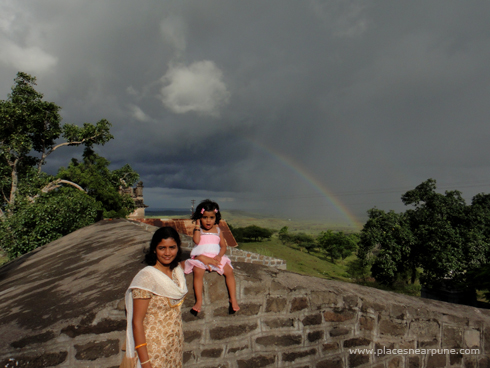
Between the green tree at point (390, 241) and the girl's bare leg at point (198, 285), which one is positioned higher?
the girl's bare leg at point (198, 285)

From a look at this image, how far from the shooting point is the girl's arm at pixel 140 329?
1811 mm

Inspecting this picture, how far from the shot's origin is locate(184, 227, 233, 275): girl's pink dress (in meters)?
2.39

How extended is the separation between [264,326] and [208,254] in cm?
93

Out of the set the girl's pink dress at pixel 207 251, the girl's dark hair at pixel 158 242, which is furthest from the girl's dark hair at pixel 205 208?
the girl's dark hair at pixel 158 242

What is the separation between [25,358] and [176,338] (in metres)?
1.10

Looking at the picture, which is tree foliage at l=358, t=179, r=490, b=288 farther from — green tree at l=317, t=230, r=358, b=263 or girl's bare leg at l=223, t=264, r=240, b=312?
green tree at l=317, t=230, r=358, b=263

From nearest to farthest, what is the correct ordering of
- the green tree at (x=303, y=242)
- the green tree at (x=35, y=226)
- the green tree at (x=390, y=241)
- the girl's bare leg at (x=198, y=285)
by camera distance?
1. the girl's bare leg at (x=198, y=285)
2. the green tree at (x=35, y=226)
3. the green tree at (x=390, y=241)
4. the green tree at (x=303, y=242)

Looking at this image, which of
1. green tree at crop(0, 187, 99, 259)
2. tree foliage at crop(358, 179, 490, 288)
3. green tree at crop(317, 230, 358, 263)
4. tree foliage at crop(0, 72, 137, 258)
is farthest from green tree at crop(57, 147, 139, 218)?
green tree at crop(317, 230, 358, 263)

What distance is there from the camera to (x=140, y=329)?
1.83 metres

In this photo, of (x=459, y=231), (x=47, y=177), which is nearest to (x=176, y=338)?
(x=459, y=231)

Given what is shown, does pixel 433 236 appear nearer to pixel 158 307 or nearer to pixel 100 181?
pixel 158 307

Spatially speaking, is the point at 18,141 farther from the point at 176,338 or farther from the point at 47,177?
the point at 176,338

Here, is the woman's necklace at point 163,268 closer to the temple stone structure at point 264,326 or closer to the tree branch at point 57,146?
the temple stone structure at point 264,326

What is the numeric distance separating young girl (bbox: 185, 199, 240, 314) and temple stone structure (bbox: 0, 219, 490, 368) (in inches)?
3.7
